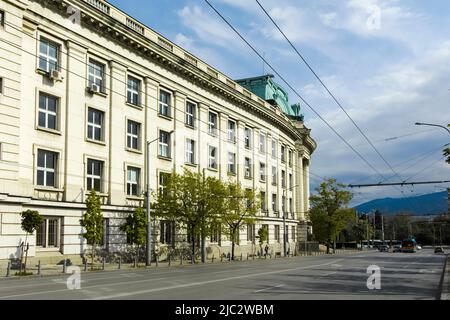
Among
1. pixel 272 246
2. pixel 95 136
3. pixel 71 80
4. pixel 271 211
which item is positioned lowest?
pixel 272 246

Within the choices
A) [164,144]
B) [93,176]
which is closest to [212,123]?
[164,144]

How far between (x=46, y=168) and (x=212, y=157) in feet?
74.8

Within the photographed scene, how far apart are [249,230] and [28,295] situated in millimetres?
47166

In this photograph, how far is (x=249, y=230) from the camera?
61.7 metres

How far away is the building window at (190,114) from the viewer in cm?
5000

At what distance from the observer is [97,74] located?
3891cm

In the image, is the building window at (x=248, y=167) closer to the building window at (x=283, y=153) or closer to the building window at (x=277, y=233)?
the building window at (x=277, y=233)

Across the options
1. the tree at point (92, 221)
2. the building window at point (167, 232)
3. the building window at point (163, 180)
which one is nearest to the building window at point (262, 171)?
the building window at point (167, 232)

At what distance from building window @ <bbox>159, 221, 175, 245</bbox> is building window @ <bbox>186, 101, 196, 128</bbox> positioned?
9.86 meters

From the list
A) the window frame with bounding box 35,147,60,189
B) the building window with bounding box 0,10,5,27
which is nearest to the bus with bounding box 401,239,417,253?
the window frame with bounding box 35,147,60,189

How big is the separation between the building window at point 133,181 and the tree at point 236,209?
7.37 metres

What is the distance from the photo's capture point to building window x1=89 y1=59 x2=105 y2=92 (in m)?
38.1
